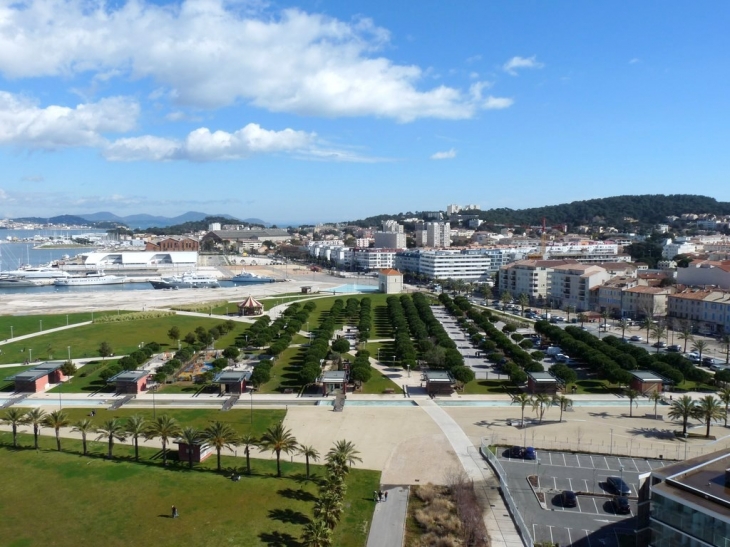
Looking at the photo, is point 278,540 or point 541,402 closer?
point 278,540

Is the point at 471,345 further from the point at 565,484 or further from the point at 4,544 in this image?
the point at 4,544

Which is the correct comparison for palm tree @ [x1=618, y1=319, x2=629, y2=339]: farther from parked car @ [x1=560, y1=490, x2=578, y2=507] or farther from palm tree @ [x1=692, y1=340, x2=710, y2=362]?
parked car @ [x1=560, y1=490, x2=578, y2=507]

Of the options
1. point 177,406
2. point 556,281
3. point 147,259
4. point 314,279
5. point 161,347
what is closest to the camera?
point 177,406

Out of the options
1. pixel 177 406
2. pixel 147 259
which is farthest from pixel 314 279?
pixel 177 406

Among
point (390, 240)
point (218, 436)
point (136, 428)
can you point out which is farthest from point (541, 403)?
point (390, 240)

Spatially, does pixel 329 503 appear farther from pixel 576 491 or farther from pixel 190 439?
pixel 576 491

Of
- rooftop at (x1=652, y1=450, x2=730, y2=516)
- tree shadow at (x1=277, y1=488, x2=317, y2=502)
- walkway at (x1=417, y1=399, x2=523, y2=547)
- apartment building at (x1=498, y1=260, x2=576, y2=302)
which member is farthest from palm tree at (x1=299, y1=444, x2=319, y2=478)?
apartment building at (x1=498, y1=260, x2=576, y2=302)
